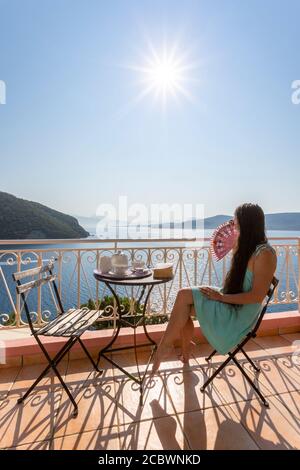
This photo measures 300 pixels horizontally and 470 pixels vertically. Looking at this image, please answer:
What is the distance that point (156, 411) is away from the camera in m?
1.66

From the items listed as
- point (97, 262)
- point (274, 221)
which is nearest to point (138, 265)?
point (97, 262)

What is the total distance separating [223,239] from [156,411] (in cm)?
171

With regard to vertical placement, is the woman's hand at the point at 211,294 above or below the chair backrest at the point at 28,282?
below

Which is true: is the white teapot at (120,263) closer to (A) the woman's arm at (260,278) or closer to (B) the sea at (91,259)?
(B) the sea at (91,259)

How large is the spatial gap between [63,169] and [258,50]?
7964 millimetres

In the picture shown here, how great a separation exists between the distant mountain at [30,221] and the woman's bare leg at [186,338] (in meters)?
6.65

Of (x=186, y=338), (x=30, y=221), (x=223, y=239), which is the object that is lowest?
(x=186, y=338)

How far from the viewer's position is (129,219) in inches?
129

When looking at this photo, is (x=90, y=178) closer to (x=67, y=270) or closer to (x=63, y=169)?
(x=63, y=169)

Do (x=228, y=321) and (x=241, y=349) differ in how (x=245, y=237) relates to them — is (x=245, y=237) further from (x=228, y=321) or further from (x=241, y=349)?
(x=241, y=349)

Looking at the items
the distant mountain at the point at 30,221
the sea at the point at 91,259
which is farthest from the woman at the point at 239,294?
the distant mountain at the point at 30,221

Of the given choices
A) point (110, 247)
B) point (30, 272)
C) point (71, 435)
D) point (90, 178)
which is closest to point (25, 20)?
point (110, 247)

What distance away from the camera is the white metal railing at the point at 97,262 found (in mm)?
2588

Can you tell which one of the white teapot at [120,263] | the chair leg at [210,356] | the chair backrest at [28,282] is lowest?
the chair leg at [210,356]
